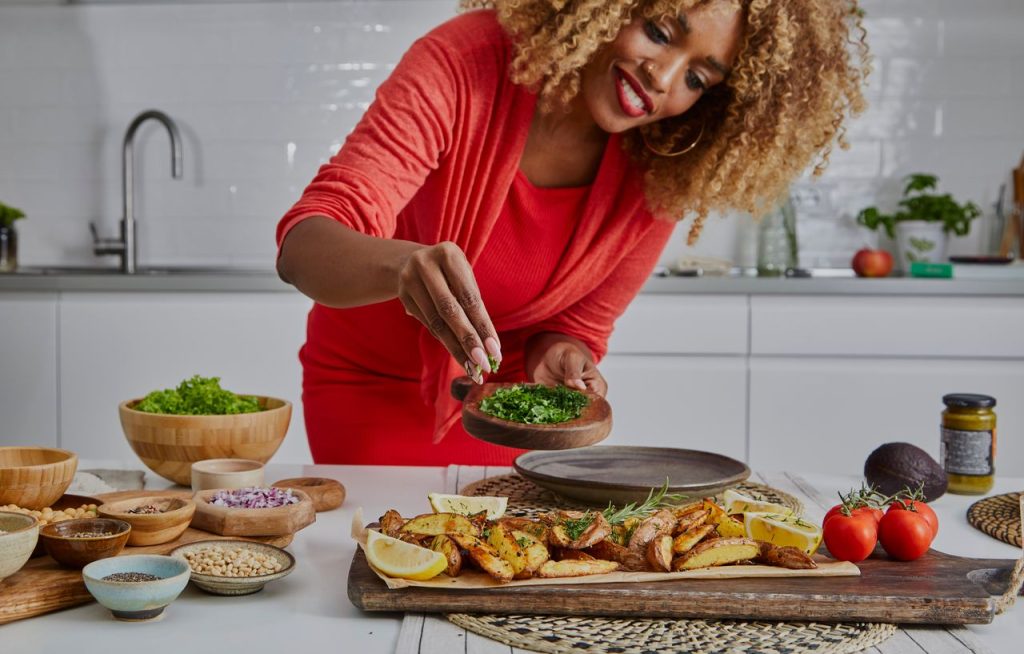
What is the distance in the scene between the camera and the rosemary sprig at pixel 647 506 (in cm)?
125

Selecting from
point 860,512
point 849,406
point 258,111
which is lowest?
point 849,406

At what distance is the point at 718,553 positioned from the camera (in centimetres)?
113

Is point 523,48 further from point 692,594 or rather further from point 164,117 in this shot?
point 164,117

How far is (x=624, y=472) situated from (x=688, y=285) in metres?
1.68

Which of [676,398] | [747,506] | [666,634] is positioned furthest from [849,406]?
[666,634]

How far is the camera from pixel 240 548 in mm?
1154

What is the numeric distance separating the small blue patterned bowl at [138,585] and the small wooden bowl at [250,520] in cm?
18

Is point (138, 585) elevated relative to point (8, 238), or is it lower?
lower

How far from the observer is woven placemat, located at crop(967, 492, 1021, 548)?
55.1 inches

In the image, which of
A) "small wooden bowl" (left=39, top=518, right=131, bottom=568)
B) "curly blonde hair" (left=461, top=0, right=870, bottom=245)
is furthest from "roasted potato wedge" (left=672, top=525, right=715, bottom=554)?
"curly blonde hair" (left=461, top=0, right=870, bottom=245)

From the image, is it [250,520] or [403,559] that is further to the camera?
[250,520]

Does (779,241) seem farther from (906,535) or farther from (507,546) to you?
(507,546)

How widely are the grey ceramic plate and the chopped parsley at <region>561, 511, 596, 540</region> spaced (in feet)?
0.73

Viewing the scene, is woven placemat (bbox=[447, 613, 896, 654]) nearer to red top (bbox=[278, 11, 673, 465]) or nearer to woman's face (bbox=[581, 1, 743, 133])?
red top (bbox=[278, 11, 673, 465])
